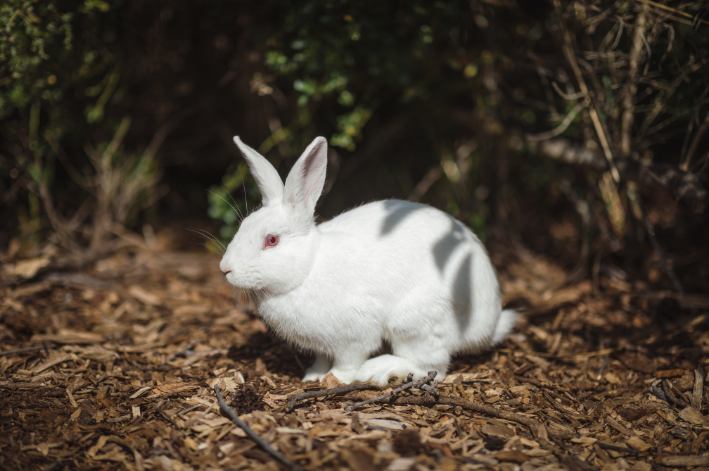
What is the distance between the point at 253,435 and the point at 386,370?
3.42 ft

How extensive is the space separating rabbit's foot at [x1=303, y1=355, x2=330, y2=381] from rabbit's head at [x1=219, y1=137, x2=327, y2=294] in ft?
2.15

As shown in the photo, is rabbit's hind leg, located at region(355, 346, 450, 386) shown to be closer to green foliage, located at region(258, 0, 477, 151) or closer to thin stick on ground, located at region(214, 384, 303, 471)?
thin stick on ground, located at region(214, 384, 303, 471)

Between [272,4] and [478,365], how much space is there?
360 centimetres

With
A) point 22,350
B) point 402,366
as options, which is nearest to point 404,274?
point 402,366

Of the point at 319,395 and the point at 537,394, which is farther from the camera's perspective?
the point at 537,394

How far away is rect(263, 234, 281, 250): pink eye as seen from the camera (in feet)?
10.1

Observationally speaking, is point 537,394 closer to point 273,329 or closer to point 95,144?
point 273,329

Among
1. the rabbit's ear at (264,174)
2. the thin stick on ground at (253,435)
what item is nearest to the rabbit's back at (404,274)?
the rabbit's ear at (264,174)

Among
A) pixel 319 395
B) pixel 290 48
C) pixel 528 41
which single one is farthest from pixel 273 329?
pixel 528 41

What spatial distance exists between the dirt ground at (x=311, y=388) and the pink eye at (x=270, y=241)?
22.1 inches

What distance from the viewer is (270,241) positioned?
3.09 m

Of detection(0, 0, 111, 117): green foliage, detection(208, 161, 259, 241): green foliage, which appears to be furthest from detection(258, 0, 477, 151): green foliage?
detection(0, 0, 111, 117): green foliage

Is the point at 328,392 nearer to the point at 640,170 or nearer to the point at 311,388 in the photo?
the point at 311,388

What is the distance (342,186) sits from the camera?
6.41 metres
